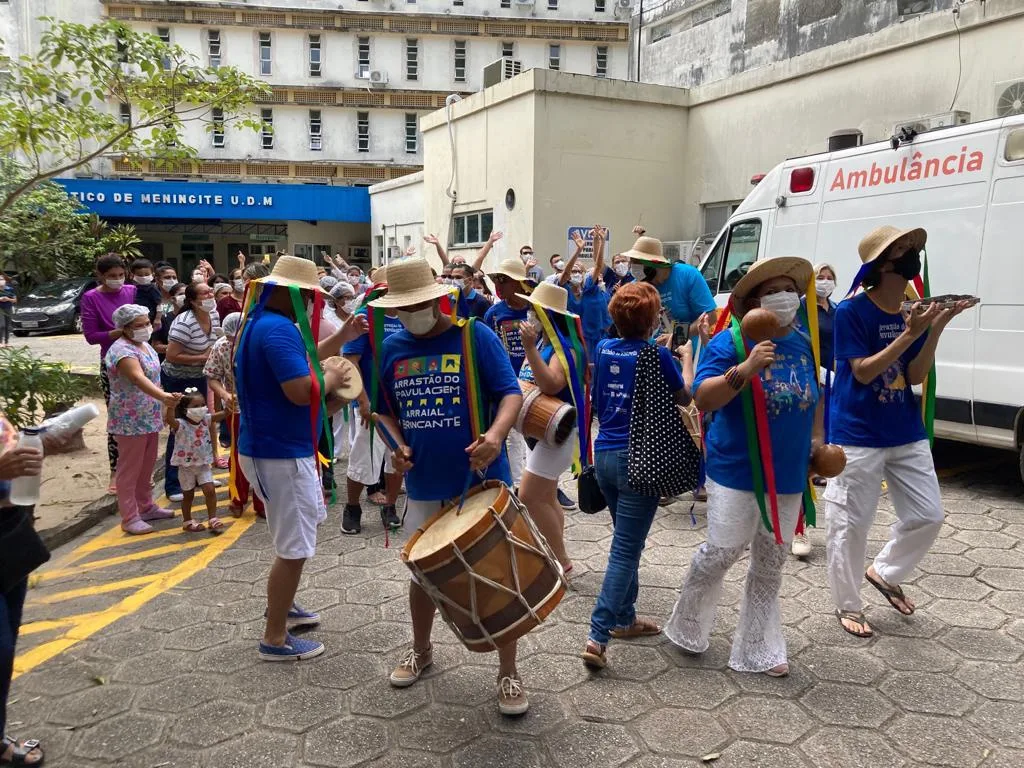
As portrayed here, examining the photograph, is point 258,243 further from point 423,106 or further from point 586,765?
point 586,765

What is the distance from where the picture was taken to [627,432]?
3.59 meters

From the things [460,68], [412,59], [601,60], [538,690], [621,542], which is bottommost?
[538,690]

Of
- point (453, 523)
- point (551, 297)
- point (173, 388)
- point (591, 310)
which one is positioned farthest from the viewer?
point (591, 310)

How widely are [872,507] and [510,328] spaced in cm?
268

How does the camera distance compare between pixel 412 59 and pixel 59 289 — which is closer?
pixel 59 289

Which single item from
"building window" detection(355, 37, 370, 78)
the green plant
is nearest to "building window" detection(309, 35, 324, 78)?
"building window" detection(355, 37, 370, 78)

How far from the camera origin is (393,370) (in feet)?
10.8

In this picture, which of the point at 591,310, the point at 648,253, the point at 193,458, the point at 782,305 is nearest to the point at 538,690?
the point at 782,305

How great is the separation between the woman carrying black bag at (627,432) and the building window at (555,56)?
1802 inches

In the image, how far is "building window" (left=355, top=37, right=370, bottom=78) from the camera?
43.7 m

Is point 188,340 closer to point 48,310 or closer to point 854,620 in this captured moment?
point 854,620

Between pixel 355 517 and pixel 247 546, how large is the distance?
775 mm

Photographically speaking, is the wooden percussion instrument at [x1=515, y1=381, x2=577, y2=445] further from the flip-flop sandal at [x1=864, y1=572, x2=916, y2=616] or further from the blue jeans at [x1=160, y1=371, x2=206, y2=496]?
the blue jeans at [x1=160, y1=371, x2=206, y2=496]

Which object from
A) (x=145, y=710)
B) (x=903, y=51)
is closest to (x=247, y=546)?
(x=145, y=710)
